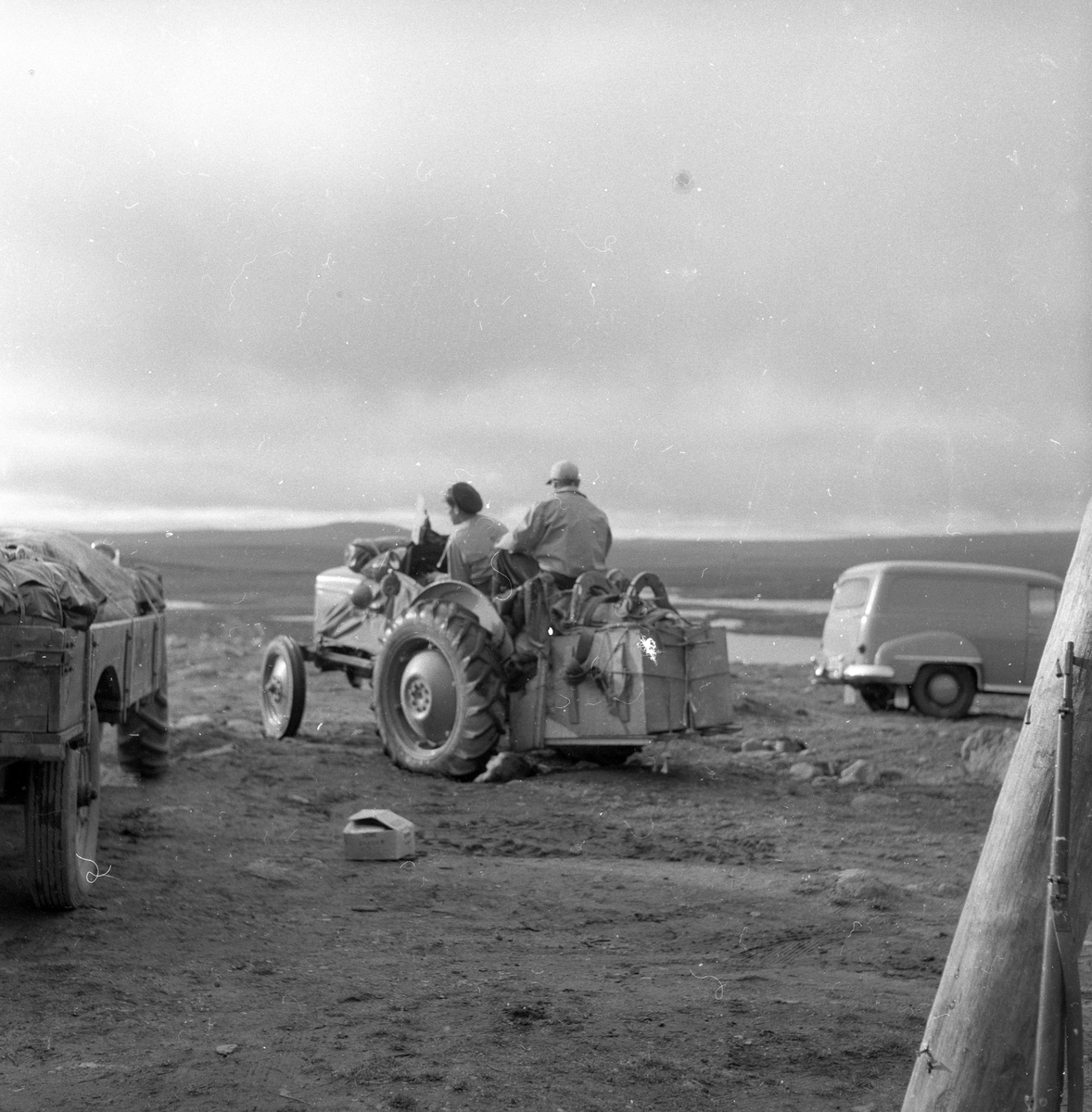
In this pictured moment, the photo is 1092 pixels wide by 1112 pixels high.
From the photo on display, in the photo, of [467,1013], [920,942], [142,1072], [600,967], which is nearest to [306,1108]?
[142,1072]

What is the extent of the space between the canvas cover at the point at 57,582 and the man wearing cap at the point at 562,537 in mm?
2802

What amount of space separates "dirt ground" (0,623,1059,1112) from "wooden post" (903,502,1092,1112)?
91 centimetres

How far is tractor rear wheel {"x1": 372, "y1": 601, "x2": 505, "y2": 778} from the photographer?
938 centimetres

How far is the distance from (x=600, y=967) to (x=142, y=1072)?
1.81m

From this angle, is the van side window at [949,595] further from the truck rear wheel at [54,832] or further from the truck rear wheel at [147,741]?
the truck rear wheel at [54,832]

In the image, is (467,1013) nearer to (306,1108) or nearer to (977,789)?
(306,1108)

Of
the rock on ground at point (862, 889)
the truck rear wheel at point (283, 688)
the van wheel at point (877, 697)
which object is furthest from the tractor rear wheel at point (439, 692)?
the van wheel at point (877, 697)

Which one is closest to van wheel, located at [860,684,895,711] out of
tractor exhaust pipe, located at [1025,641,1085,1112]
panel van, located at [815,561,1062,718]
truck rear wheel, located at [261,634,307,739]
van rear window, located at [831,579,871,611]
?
panel van, located at [815,561,1062,718]

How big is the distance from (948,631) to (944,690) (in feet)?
2.11

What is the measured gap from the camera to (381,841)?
684cm

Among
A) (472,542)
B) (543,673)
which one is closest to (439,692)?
(543,673)

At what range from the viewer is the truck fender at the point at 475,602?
9422 millimetres

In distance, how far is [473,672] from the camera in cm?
937

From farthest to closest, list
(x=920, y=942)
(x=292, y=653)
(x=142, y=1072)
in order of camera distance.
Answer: (x=292, y=653) → (x=920, y=942) → (x=142, y=1072)
